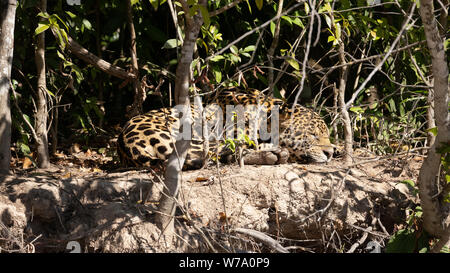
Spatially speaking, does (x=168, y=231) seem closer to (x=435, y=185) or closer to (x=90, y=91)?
(x=435, y=185)

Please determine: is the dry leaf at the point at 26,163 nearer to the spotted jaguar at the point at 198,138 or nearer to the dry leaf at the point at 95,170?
the dry leaf at the point at 95,170

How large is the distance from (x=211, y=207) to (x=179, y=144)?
911 mm

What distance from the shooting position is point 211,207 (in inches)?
194

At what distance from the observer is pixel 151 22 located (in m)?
7.48

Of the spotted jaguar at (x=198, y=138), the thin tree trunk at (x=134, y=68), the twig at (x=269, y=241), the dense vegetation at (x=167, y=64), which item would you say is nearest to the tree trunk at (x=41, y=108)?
the dense vegetation at (x=167, y=64)

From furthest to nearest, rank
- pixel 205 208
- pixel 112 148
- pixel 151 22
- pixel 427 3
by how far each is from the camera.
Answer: pixel 151 22
pixel 112 148
pixel 205 208
pixel 427 3

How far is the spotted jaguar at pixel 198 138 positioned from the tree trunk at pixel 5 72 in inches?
45.8

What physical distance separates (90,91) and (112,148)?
131cm

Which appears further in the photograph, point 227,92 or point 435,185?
point 227,92

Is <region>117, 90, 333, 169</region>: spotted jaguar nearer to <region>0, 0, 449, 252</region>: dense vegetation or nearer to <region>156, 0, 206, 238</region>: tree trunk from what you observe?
<region>0, 0, 449, 252</region>: dense vegetation

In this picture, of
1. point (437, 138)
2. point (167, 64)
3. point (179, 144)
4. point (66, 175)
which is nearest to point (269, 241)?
point (179, 144)

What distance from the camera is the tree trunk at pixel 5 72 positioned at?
4875mm

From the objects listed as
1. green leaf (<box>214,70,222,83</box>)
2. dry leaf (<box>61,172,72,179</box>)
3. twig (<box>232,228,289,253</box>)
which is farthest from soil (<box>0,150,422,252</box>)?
green leaf (<box>214,70,222,83</box>)

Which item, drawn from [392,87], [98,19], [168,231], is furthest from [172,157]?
[392,87]
